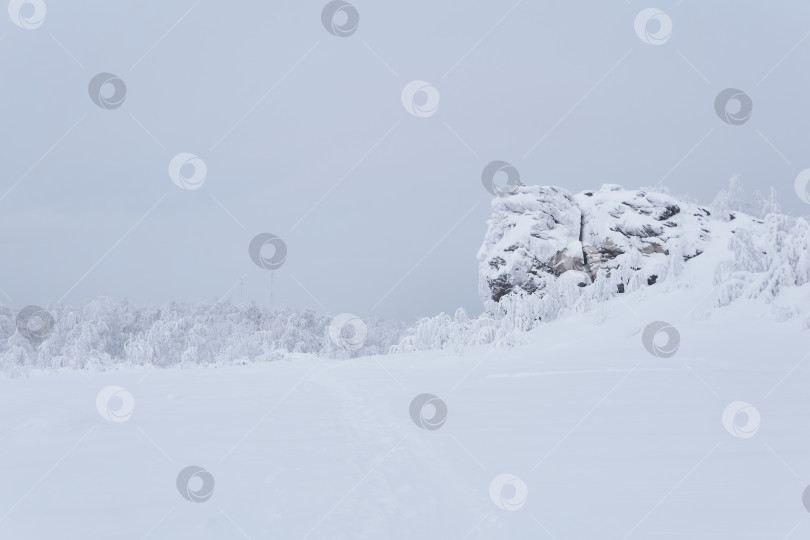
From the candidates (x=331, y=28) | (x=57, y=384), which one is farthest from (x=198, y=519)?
(x=57, y=384)

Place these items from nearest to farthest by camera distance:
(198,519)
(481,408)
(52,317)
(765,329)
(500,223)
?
(198,519), (481,408), (765,329), (500,223), (52,317)

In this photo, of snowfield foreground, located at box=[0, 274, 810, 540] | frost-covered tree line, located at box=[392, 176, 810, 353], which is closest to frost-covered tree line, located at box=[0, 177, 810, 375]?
frost-covered tree line, located at box=[392, 176, 810, 353]

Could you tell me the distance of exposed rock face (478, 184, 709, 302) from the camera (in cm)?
2286

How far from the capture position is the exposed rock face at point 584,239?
22.9 m

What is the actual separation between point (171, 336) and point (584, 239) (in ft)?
97.9

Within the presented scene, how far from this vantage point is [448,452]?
566cm

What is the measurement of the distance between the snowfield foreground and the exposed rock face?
1200 cm

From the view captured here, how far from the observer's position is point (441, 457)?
Result: 17.9 feet

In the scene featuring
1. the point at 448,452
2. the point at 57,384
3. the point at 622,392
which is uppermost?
the point at 622,392

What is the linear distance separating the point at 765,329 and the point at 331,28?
447 inches

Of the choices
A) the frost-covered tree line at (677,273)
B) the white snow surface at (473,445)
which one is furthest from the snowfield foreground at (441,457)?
the frost-covered tree line at (677,273)

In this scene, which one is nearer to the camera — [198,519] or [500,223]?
[198,519]

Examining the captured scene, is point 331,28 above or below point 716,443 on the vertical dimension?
above

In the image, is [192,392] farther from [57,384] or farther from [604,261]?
[604,261]
